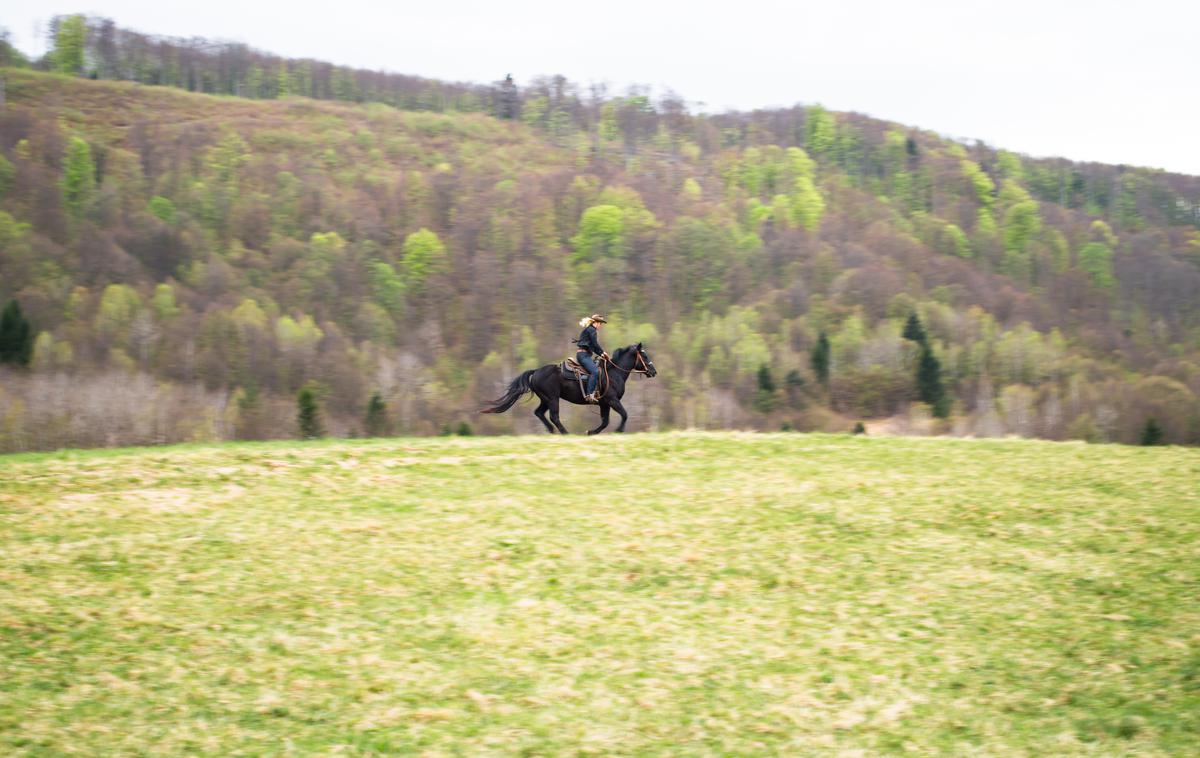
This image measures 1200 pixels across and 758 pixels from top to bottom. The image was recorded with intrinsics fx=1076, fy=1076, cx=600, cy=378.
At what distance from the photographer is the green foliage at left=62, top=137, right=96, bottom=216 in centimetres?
16812

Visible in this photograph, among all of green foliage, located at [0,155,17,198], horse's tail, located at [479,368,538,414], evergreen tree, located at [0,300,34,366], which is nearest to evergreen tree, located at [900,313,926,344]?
evergreen tree, located at [0,300,34,366]

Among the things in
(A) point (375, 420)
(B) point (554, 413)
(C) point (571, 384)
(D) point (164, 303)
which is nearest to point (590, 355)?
(C) point (571, 384)

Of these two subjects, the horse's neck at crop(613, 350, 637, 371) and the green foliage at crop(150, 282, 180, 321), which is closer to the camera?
the horse's neck at crop(613, 350, 637, 371)

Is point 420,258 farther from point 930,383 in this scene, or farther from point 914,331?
point 930,383

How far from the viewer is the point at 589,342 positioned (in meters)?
23.5

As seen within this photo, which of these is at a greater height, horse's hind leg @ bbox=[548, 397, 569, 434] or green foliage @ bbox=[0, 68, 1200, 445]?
green foliage @ bbox=[0, 68, 1200, 445]

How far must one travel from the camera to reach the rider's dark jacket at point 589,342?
924 inches

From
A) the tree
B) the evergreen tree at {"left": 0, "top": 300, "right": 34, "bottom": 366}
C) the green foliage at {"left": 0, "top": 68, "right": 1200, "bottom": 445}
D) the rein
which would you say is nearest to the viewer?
the rein

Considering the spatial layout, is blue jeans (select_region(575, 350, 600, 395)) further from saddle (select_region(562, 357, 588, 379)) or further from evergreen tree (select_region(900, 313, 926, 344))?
evergreen tree (select_region(900, 313, 926, 344))

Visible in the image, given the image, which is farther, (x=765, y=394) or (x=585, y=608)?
(x=765, y=394)

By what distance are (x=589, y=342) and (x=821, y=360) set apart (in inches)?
4249

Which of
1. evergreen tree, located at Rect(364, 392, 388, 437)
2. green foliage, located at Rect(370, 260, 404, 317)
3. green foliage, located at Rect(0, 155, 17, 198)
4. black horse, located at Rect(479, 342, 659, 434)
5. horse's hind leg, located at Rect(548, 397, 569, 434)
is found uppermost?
green foliage, located at Rect(0, 155, 17, 198)

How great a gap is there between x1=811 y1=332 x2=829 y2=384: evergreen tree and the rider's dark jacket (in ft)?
344

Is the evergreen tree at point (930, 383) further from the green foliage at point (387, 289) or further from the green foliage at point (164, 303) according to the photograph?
the green foliage at point (164, 303)
